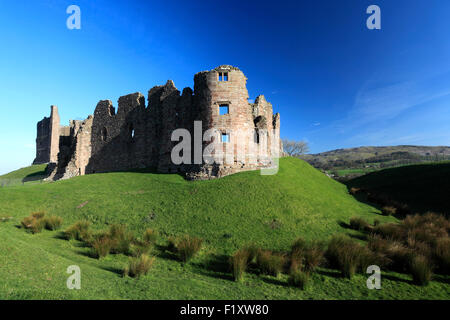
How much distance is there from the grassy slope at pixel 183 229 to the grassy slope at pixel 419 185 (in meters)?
6.27

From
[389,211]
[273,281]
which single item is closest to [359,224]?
[389,211]

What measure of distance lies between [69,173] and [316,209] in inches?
1116

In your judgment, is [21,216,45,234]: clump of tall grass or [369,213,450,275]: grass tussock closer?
A: [369,213,450,275]: grass tussock

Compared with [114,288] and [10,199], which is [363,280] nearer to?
[114,288]

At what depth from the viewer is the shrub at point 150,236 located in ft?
32.1

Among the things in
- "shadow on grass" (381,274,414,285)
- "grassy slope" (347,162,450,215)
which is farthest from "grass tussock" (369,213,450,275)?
"grassy slope" (347,162,450,215)

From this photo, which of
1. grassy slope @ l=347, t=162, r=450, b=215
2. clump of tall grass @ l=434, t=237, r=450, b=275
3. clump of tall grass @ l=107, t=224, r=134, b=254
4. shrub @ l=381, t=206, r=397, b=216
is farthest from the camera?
grassy slope @ l=347, t=162, r=450, b=215

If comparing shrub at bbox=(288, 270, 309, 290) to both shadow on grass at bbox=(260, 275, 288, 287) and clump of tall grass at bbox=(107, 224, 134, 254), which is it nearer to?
shadow on grass at bbox=(260, 275, 288, 287)

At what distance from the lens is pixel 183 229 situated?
1101cm

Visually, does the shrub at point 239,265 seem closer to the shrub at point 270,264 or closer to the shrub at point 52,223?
the shrub at point 270,264

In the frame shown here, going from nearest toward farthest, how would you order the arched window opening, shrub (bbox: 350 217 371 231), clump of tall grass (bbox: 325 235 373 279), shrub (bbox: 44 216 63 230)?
clump of tall grass (bbox: 325 235 373 279), shrub (bbox: 44 216 63 230), shrub (bbox: 350 217 371 231), the arched window opening

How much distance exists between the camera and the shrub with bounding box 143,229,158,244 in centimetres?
979

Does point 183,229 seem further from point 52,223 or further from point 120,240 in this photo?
point 52,223

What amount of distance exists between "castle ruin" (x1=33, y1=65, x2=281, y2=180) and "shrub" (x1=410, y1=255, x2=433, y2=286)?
39.2 ft
